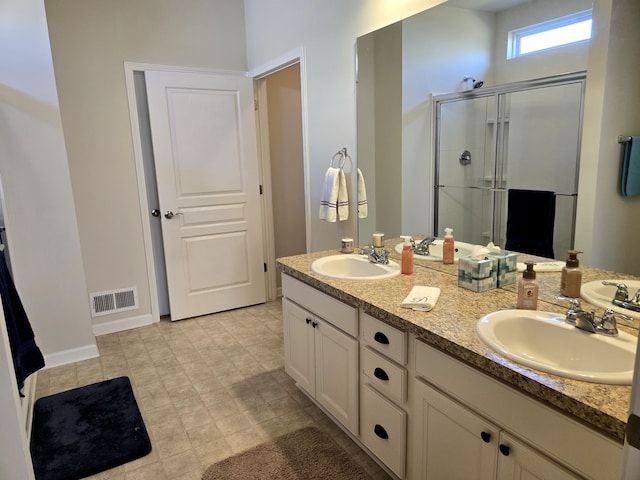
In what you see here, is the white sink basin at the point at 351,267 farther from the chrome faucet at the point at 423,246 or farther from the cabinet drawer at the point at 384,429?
the cabinet drawer at the point at 384,429

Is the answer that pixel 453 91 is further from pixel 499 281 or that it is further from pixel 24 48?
pixel 24 48

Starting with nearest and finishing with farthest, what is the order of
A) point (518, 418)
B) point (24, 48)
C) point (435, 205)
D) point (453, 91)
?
1. point (518, 418)
2. point (453, 91)
3. point (435, 205)
4. point (24, 48)

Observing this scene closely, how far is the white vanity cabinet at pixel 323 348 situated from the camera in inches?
73.7

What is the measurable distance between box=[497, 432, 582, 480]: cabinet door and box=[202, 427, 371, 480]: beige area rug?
2.62 feet

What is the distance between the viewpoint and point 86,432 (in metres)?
2.21

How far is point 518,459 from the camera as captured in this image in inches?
45.7

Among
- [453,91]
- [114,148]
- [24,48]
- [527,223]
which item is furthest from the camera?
[114,148]

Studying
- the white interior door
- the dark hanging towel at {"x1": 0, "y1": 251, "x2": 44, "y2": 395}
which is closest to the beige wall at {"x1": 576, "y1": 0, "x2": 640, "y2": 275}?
the dark hanging towel at {"x1": 0, "y1": 251, "x2": 44, "y2": 395}

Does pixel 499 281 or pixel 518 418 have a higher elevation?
pixel 499 281

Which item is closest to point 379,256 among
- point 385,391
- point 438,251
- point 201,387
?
point 438,251

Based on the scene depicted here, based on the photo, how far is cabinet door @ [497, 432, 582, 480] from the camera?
1.08 m

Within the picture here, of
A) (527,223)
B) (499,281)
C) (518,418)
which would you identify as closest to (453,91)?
(527,223)

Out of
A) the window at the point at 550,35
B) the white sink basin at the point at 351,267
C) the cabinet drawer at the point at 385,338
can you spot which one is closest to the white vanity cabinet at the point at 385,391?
the cabinet drawer at the point at 385,338

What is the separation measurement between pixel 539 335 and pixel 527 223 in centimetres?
51
